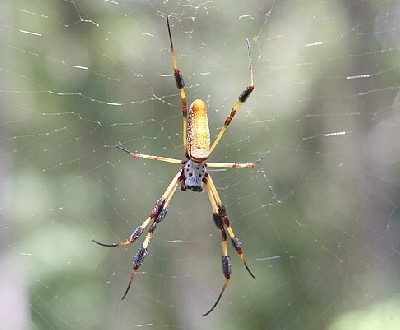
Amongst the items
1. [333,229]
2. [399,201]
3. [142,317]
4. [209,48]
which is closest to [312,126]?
[333,229]

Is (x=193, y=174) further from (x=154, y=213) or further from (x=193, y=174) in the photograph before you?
(x=154, y=213)

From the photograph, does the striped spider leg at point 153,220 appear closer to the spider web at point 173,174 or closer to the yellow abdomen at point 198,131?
the yellow abdomen at point 198,131

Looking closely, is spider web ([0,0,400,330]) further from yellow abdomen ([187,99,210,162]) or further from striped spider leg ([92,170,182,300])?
yellow abdomen ([187,99,210,162])

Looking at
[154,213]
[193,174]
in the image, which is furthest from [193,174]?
[154,213]

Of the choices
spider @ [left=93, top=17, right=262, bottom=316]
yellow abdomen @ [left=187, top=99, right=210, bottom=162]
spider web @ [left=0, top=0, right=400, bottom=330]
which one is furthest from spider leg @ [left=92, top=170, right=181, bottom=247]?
spider web @ [left=0, top=0, right=400, bottom=330]

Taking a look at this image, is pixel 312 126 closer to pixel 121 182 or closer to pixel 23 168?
pixel 121 182

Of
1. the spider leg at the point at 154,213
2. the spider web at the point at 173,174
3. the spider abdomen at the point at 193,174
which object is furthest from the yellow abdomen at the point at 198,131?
the spider web at the point at 173,174
